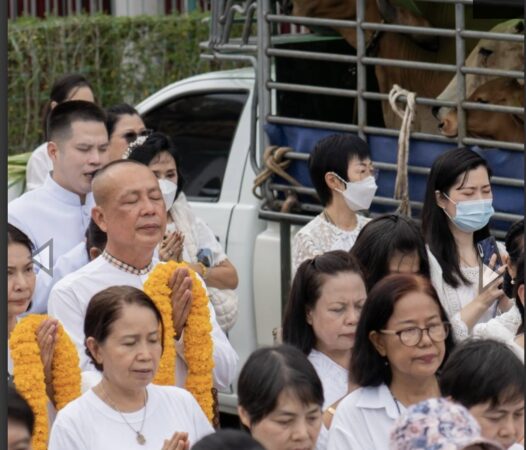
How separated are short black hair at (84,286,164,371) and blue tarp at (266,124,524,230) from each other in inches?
98.1

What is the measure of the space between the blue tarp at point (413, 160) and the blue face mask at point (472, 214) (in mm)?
557

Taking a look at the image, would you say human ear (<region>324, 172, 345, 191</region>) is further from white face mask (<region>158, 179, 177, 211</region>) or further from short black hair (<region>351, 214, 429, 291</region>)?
short black hair (<region>351, 214, 429, 291</region>)

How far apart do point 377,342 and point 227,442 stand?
1359mm

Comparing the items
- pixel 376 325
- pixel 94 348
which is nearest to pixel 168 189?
pixel 94 348

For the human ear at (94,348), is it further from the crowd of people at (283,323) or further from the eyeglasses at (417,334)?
the eyeglasses at (417,334)

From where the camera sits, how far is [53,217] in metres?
7.14

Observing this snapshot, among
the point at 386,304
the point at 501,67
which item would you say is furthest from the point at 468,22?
the point at 386,304

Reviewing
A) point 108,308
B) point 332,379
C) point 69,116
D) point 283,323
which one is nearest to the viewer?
point 108,308

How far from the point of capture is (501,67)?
7.64 m

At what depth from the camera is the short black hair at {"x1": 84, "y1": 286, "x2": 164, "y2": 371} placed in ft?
17.2

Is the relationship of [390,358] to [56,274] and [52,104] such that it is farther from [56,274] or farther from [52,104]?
[52,104]

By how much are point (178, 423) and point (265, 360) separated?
1.59 feet

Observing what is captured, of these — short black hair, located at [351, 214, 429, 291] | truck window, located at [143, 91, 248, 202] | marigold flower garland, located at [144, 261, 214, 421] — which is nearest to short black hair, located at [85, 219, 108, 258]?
marigold flower garland, located at [144, 261, 214, 421]

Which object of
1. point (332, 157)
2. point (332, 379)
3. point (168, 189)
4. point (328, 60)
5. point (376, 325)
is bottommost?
point (332, 379)
